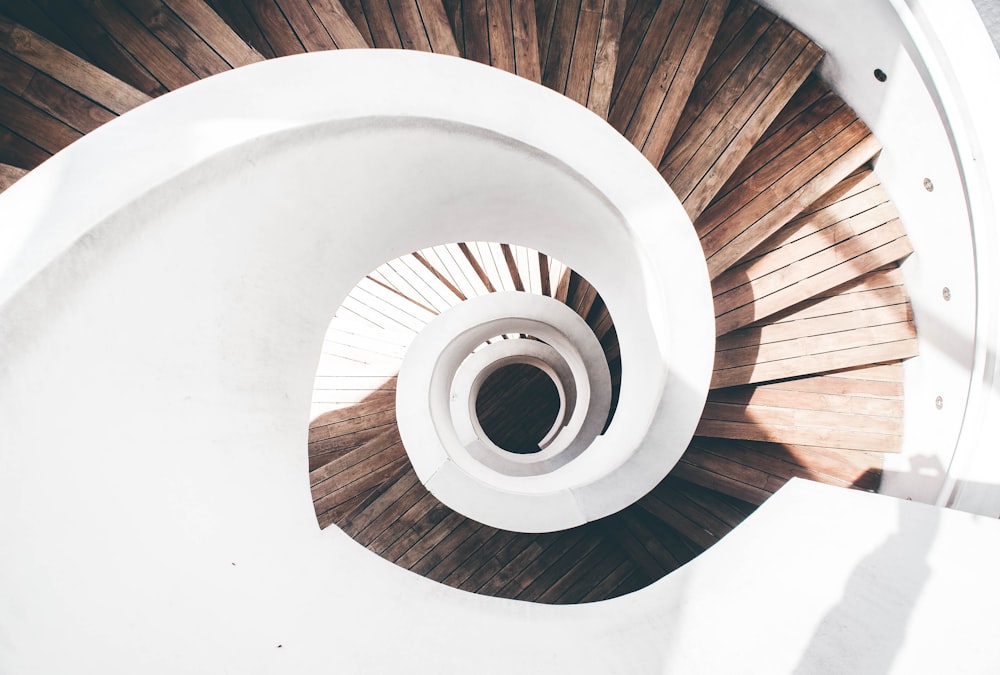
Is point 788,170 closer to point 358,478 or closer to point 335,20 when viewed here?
point 335,20

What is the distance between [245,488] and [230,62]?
1.71 meters

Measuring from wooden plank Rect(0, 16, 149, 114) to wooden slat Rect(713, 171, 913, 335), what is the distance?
11.0 ft

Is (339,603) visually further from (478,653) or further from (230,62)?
(230,62)

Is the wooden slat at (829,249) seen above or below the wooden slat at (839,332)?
above

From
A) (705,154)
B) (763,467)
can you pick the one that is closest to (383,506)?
(763,467)

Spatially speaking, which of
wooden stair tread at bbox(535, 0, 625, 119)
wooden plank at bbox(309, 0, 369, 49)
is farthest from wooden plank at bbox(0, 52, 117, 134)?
wooden stair tread at bbox(535, 0, 625, 119)

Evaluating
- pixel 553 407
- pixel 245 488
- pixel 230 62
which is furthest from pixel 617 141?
pixel 553 407

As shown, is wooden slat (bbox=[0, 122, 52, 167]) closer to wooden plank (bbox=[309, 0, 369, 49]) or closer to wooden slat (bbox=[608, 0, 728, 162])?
wooden plank (bbox=[309, 0, 369, 49])

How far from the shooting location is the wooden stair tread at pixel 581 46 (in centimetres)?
297

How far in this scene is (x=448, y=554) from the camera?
206 inches

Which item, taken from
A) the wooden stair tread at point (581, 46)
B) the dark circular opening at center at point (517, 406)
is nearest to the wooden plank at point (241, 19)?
the wooden stair tread at point (581, 46)

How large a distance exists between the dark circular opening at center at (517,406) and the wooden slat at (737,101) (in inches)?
239

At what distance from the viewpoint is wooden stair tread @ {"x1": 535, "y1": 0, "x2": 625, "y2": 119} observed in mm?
2969

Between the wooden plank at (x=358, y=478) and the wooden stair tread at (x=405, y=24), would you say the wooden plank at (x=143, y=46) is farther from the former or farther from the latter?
the wooden plank at (x=358, y=478)
